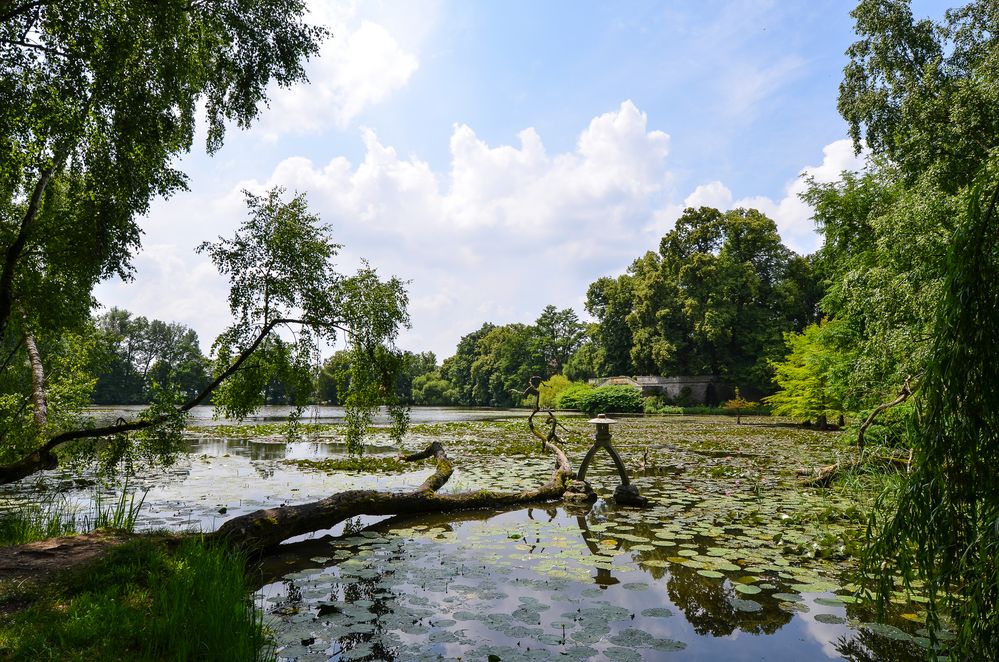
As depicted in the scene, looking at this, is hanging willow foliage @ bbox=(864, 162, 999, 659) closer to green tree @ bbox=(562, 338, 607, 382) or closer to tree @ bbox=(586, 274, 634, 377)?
tree @ bbox=(586, 274, 634, 377)

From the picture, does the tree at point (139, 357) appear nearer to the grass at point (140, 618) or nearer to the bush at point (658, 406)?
the bush at point (658, 406)

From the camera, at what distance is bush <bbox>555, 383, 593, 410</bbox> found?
4794cm

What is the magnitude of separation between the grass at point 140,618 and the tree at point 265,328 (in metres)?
3.69

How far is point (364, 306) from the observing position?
905 cm

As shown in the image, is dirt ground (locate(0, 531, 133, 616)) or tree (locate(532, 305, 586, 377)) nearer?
dirt ground (locate(0, 531, 133, 616))

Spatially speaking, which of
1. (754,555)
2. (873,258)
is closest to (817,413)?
(873,258)

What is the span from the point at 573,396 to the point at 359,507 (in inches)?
1690

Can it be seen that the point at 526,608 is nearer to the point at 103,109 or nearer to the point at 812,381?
the point at 103,109

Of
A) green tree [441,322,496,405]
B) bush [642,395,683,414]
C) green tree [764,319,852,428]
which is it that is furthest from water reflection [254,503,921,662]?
green tree [441,322,496,405]

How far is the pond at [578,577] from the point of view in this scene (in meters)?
4.11

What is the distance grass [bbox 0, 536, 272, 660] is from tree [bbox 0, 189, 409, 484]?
369 centimetres

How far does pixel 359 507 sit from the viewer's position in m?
7.78

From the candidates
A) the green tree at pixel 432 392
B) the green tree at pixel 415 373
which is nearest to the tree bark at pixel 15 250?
the green tree at pixel 415 373

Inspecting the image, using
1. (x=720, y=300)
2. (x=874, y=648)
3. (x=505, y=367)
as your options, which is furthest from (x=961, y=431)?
(x=505, y=367)
